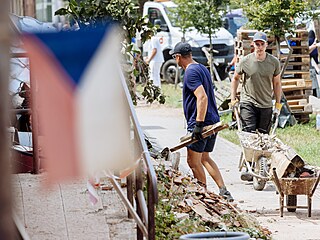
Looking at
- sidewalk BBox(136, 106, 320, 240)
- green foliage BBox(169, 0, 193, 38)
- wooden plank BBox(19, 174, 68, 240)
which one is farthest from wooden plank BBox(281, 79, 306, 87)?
wooden plank BBox(19, 174, 68, 240)

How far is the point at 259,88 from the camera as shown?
37.1 ft

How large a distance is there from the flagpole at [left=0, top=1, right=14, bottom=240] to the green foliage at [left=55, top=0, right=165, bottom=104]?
21.7 ft

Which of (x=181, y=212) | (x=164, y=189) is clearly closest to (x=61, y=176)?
(x=181, y=212)

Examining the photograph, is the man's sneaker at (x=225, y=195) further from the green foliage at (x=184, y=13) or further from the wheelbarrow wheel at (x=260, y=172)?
the green foliage at (x=184, y=13)

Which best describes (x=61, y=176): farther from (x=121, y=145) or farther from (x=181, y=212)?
(x=181, y=212)

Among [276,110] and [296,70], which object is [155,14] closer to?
[296,70]

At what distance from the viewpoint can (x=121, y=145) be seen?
354 cm

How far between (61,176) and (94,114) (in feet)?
0.85

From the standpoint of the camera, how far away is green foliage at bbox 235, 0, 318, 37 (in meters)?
15.4

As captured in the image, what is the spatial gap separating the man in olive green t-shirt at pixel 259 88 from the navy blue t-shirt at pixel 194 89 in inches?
68.5

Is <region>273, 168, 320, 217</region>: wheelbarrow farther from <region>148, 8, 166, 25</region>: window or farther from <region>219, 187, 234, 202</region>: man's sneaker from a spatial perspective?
<region>148, 8, 166, 25</region>: window

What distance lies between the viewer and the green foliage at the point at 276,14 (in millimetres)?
15359

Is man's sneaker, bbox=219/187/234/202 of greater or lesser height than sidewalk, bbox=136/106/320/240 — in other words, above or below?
above

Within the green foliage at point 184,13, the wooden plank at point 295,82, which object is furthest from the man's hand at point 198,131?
the green foliage at point 184,13
